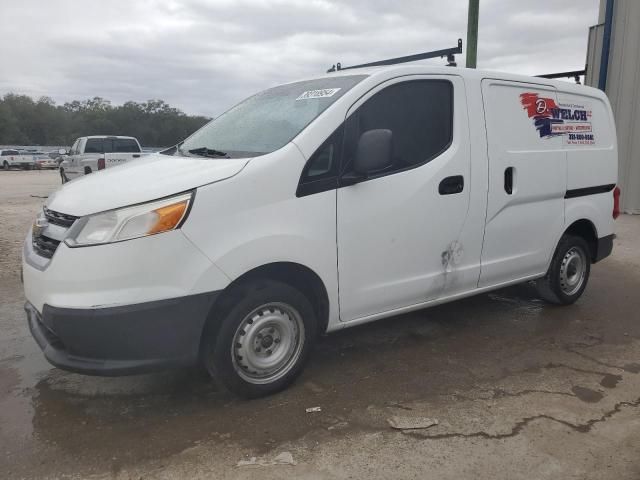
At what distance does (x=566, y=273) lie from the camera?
16.9ft

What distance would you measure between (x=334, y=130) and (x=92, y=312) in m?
1.70

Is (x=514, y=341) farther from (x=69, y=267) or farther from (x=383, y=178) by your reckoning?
(x=69, y=267)

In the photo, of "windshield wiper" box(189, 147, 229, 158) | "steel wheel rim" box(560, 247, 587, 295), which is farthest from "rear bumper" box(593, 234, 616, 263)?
"windshield wiper" box(189, 147, 229, 158)

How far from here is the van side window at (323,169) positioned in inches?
125

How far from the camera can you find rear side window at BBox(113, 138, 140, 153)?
1814cm

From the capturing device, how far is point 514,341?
4.35 m

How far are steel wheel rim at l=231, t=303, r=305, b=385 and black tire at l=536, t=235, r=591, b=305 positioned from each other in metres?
2.85

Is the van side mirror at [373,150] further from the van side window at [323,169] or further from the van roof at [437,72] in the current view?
the van roof at [437,72]

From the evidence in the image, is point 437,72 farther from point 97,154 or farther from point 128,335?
point 97,154

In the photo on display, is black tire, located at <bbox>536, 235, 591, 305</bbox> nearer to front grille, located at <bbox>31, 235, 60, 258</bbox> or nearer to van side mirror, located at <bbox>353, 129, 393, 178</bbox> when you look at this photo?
van side mirror, located at <bbox>353, 129, 393, 178</bbox>

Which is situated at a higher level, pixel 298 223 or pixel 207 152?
pixel 207 152

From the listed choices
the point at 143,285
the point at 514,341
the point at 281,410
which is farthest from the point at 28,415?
the point at 514,341

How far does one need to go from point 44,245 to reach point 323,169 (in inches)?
65.1

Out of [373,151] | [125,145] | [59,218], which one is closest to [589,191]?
[373,151]
